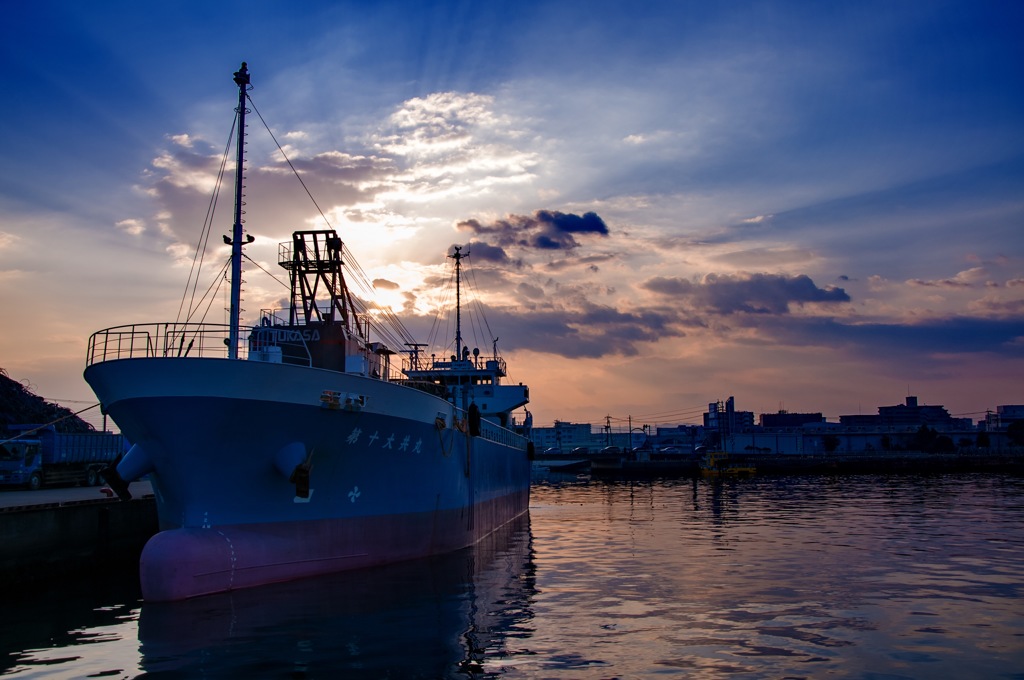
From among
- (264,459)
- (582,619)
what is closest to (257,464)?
(264,459)

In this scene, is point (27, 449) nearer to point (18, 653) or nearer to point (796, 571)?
point (18, 653)

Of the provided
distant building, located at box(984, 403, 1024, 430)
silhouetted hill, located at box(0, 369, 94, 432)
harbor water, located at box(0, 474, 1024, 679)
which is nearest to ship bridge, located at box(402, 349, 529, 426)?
harbor water, located at box(0, 474, 1024, 679)

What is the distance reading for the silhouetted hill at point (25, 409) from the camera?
58.0 m

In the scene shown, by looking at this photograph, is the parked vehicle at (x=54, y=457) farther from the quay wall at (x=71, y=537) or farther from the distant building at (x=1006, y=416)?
the distant building at (x=1006, y=416)

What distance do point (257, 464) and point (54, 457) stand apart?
26.6 m

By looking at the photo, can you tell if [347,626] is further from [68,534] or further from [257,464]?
[68,534]

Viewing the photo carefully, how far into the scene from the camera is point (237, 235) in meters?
20.4

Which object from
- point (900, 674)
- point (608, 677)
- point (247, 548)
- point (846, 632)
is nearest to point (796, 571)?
point (846, 632)

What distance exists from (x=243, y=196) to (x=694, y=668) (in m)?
16.4

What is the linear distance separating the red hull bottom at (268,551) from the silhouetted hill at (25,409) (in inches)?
1740

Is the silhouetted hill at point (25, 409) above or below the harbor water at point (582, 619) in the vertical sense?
above

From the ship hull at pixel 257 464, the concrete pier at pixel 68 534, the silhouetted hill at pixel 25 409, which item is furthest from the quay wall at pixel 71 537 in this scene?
the silhouetted hill at pixel 25 409

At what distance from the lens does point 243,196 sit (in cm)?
2100

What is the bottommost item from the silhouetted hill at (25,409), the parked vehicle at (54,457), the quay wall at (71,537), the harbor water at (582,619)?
the harbor water at (582,619)
